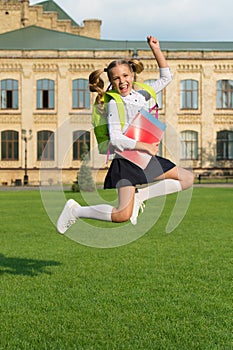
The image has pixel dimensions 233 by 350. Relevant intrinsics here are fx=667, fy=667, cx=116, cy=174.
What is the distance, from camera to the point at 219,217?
20.7m

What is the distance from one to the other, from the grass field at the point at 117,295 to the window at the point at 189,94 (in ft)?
143

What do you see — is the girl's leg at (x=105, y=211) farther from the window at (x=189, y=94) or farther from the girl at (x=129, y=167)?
the window at (x=189, y=94)

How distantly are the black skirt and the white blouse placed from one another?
1.00ft

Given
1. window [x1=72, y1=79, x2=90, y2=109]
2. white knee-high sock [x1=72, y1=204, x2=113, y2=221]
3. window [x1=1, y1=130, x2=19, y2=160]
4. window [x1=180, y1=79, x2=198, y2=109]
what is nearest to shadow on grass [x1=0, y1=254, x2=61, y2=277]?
white knee-high sock [x1=72, y1=204, x2=113, y2=221]

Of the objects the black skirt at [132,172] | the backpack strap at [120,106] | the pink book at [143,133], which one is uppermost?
the backpack strap at [120,106]

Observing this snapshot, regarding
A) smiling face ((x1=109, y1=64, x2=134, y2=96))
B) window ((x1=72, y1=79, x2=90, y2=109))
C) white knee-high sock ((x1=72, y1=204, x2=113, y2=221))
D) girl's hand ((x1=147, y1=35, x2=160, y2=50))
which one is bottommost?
white knee-high sock ((x1=72, y1=204, x2=113, y2=221))

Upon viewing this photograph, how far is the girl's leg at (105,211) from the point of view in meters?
6.96

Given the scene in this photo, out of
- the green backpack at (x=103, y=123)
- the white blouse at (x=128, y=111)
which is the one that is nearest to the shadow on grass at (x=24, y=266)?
the green backpack at (x=103, y=123)

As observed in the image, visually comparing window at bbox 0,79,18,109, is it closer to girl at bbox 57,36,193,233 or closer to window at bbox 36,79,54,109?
window at bbox 36,79,54,109

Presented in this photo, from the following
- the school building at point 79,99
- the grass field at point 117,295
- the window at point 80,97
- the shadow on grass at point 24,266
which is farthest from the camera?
the window at point 80,97

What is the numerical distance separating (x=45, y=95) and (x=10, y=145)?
5.20 m

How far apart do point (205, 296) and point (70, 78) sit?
49788 millimetres

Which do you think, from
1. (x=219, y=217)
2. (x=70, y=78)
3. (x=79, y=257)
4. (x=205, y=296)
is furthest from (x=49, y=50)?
(x=205, y=296)

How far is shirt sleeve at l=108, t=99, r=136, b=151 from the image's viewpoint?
6.64 m
